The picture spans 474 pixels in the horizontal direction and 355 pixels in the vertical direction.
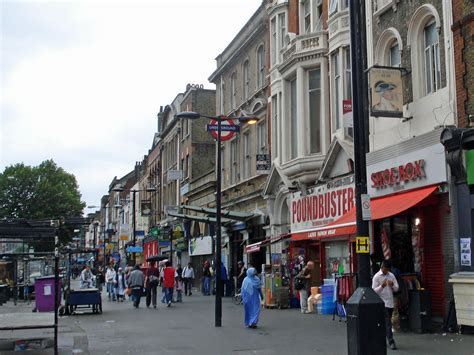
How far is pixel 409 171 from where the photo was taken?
1559 cm

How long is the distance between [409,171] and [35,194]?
5371 cm

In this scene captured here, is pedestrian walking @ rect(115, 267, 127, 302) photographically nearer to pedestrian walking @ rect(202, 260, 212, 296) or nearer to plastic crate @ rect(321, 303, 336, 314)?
pedestrian walking @ rect(202, 260, 212, 296)

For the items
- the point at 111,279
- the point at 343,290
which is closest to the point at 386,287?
the point at 343,290

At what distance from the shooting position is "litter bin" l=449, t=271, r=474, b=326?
13.0m

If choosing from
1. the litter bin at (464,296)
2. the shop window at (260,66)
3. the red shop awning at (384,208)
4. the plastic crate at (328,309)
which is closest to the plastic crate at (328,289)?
the plastic crate at (328,309)

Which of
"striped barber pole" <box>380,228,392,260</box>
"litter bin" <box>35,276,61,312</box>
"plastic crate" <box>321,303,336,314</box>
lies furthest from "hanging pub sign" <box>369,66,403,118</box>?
"litter bin" <box>35,276,61,312</box>

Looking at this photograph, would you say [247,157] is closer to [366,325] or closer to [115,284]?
[115,284]

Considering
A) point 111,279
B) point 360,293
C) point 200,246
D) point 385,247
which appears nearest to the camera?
point 360,293

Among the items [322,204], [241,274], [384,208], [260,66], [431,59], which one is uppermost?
[260,66]

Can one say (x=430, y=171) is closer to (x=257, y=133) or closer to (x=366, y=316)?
(x=366, y=316)

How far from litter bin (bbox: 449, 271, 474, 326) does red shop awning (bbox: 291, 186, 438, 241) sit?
1.95 meters

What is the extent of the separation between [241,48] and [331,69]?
11.1 metres

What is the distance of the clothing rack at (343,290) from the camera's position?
17297 millimetres

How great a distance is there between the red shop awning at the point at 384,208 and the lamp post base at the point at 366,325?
5607mm
